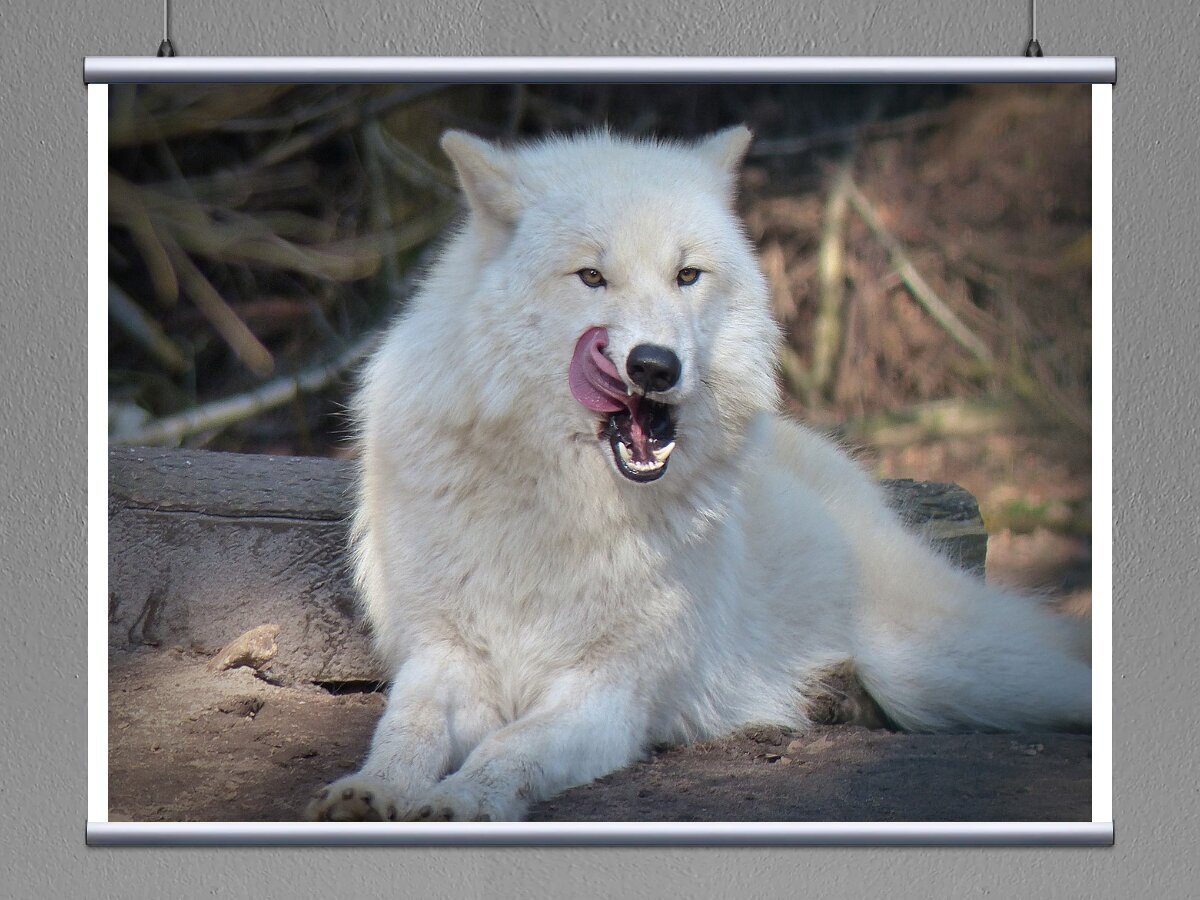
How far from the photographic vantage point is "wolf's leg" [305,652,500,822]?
3.09 meters

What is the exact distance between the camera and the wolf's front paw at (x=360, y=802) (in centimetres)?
307

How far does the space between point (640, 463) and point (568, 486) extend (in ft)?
0.80

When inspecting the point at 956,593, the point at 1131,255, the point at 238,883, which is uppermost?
the point at 1131,255

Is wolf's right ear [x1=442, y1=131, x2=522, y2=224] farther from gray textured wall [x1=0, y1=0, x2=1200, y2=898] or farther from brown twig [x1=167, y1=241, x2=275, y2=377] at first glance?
brown twig [x1=167, y1=241, x2=275, y2=377]

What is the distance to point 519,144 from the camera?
351cm

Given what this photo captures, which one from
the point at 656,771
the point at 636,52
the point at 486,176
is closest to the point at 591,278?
the point at 486,176

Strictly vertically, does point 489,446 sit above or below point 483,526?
above

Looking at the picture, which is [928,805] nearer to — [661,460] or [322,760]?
[661,460]

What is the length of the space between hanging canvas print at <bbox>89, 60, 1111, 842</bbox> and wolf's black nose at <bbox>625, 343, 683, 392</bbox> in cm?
2

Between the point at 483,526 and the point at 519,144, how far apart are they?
1028mm

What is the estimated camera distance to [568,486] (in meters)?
3.38

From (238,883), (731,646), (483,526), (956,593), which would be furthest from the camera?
(956,593)

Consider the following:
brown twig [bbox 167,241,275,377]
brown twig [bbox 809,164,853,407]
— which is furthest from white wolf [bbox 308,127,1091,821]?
brown twig [bbox 809,164,853,407]

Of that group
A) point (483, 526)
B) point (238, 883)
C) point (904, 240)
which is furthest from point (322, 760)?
point (904, 240)
